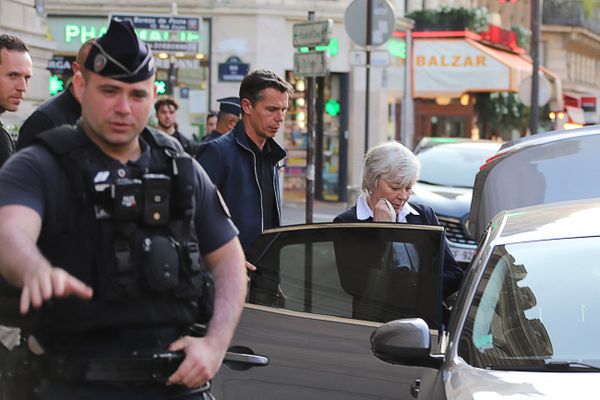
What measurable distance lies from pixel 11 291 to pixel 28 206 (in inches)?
9.9

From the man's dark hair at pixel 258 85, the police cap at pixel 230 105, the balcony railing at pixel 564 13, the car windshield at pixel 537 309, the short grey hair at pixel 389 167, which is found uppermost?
the balcony railing at pixel 564 13

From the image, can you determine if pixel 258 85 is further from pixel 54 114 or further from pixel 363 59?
pixel 363 59

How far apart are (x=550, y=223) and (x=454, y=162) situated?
10.7 meters

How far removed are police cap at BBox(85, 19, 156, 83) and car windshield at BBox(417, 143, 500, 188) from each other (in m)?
11.4

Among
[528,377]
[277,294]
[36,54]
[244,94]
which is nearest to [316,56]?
[36,54]

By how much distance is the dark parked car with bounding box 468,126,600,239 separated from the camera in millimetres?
8055

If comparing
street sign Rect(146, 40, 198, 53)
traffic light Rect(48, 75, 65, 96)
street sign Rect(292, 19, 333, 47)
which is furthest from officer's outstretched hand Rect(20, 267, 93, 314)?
traffic light Rect(48, 75, 65, 96)

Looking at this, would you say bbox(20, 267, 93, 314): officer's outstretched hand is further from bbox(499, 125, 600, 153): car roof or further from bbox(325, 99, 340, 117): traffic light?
bbox(325, 99, 340, 117): traffic light

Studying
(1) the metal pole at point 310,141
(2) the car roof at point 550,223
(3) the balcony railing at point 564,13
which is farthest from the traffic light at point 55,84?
(3) the balcony railing at point 564,13

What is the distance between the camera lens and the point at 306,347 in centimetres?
537

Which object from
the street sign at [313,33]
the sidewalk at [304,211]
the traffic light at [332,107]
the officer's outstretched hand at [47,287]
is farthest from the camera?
the traffic light at [332,107]

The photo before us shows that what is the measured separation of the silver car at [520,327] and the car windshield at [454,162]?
32.4 feet

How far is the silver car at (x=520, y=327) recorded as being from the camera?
4344mm

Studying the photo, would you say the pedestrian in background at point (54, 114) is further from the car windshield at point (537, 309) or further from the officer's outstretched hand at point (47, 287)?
the officer's outstretched hand at point (47, 287)
